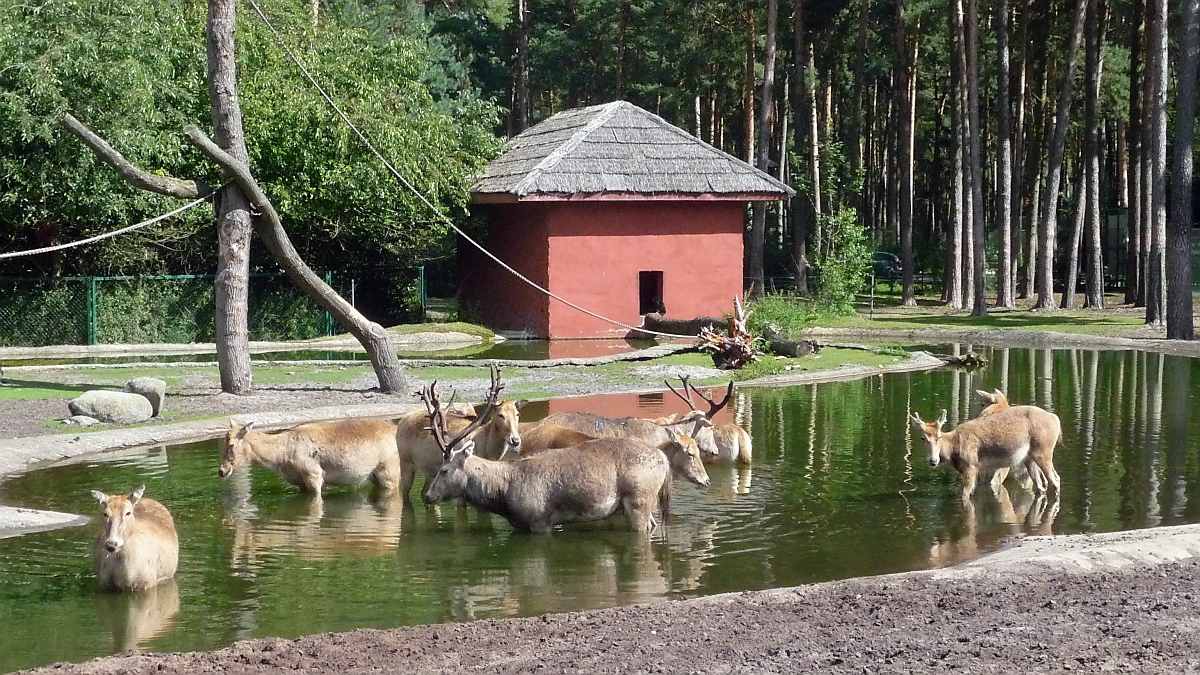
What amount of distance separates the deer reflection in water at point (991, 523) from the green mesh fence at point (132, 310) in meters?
24.1

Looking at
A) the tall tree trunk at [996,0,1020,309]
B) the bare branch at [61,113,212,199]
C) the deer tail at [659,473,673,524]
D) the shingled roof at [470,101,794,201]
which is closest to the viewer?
the deer tail at [659,473,673,524]

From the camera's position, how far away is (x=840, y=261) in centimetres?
4206

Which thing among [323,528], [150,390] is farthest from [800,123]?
[323,528]

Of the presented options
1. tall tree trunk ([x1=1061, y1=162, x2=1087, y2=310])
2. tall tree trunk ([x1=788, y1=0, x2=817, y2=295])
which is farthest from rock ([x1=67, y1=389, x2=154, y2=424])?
tall tree trunk ([x1=1061, y1=162, x2=1087, y2=310])

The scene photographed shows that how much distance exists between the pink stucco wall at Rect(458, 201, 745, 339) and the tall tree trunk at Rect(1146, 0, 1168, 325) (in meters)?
10.5

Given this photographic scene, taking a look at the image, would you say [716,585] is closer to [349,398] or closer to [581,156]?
[349,398]

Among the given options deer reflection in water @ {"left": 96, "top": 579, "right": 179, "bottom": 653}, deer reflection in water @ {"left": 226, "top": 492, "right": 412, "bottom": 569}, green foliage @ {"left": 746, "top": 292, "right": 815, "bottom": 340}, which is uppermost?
green foliage @ {"left": 746, "top": 292, "right": 815, "bottom": 340}

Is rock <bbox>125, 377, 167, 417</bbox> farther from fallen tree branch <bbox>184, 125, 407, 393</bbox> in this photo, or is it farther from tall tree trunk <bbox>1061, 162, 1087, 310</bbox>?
tall tree trunk <bbox>1061, 162, 1087, 310</bbox>

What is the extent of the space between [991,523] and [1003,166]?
30925 mm

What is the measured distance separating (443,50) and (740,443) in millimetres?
56325

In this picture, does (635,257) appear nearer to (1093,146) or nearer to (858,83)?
(1093,146)

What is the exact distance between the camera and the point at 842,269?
41.1 meters

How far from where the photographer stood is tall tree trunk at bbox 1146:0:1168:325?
34.3 metres

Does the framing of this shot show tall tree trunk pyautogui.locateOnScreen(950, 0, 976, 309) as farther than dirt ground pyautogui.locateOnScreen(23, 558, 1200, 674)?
Yes
